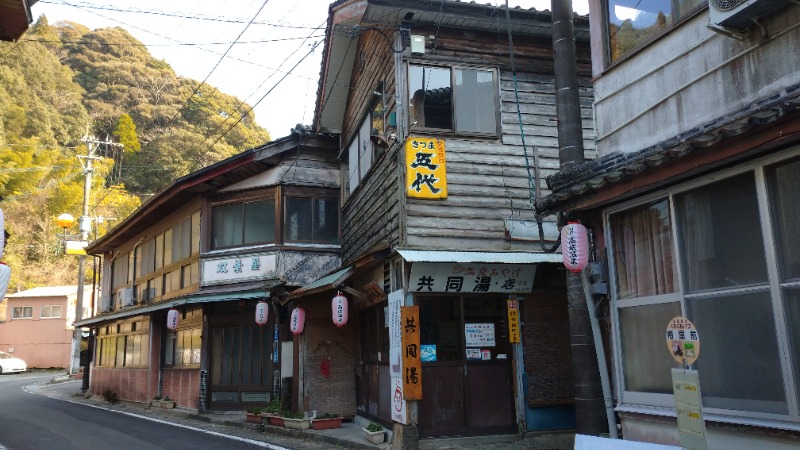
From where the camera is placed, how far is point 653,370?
6.73m

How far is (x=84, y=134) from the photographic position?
189 feet

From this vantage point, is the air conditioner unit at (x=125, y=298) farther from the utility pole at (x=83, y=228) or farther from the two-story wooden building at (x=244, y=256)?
the utility pole at (x=83, y=228)

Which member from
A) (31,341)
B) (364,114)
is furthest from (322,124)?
(31,341)

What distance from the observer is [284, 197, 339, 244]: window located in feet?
58.9

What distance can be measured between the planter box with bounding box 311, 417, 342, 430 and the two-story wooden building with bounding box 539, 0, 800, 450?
8306mm

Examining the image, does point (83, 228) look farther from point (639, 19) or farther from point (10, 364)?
point (639, 19)

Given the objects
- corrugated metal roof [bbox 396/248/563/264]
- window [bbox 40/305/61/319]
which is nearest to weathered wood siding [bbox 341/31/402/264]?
corrugated metal roof [bbox 396/248/563/264]

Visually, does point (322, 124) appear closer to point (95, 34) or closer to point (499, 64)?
point (499, 64)

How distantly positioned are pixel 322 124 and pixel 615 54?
11.5 metres

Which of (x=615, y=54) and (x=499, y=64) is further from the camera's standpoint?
(x=499, y=64)

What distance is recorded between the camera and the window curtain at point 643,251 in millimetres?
6656

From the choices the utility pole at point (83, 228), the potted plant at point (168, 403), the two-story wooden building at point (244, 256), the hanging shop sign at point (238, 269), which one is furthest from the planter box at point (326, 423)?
the utility pole at point (83, 228)

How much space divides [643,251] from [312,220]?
12430 millimetres

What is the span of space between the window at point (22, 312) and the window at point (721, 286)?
1937 inches
